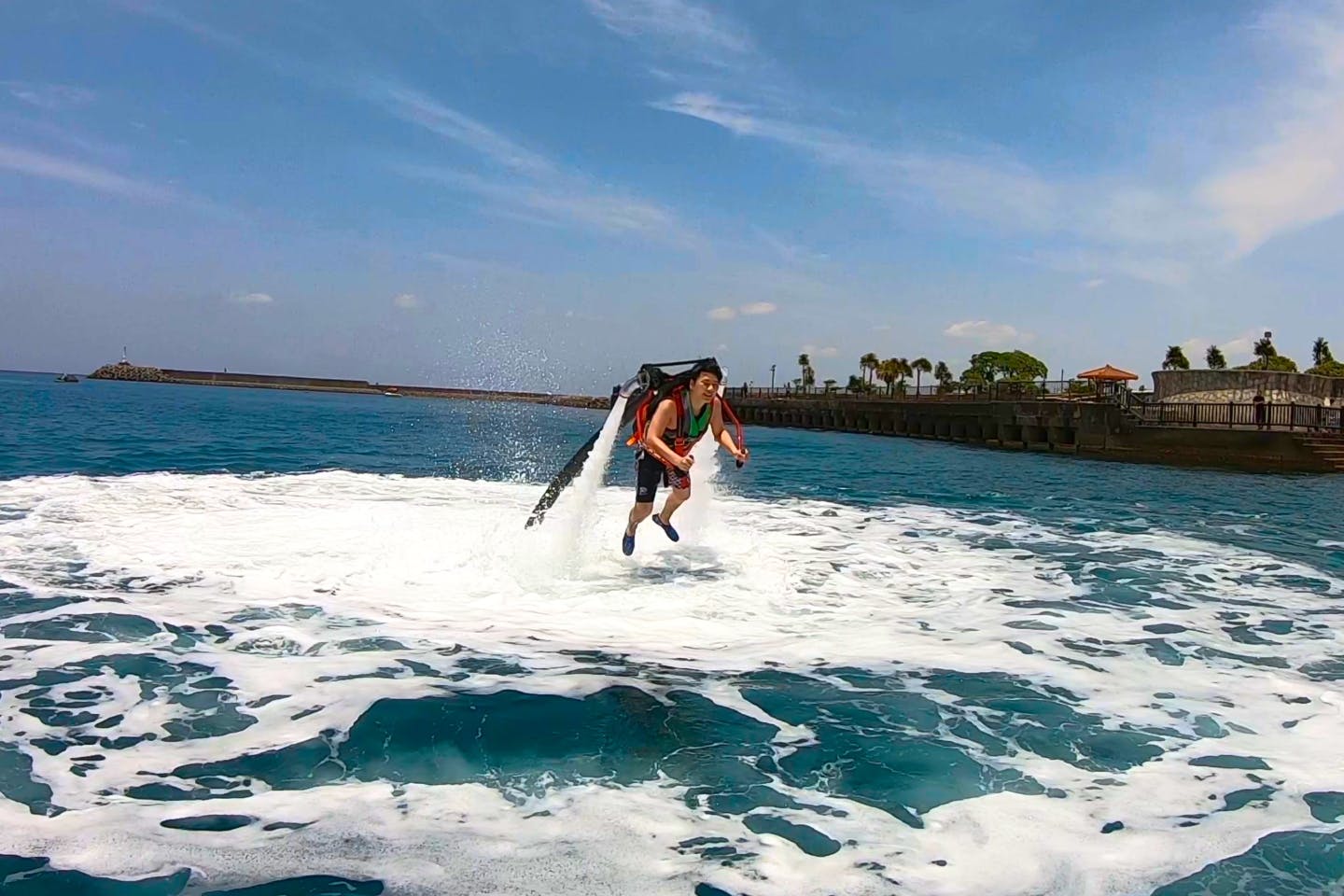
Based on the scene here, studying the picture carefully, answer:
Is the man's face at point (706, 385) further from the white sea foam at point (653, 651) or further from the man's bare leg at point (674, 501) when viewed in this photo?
the white sea foam at point (653, 651)

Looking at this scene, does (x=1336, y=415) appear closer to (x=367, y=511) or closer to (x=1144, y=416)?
(x=1144, y=416)

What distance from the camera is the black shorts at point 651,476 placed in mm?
8055

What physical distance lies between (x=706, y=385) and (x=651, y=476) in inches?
37.7

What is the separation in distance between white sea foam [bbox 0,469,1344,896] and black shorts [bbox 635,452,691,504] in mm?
461

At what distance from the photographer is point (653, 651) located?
5305 mm

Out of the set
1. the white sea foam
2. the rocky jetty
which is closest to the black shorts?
the white sea foam

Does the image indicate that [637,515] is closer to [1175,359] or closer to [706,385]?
[706,385]

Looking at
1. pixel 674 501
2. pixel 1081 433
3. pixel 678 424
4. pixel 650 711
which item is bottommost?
pixel 650 711

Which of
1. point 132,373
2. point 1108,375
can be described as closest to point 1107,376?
point 1108,375

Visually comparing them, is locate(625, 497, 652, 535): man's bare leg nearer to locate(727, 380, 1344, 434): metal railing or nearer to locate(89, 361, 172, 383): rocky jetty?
locate(727, 380, 1344, 434): metal railing

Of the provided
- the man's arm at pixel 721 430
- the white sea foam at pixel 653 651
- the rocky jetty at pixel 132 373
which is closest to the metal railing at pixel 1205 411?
the white sea foam at pixel 653 651

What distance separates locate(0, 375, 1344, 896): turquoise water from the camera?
2.97 metres

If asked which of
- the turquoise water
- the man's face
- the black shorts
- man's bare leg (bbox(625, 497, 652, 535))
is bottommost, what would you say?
the turquoise water

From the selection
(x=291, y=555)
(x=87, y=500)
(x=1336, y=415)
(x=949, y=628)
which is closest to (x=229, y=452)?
(x=87, y=500)
